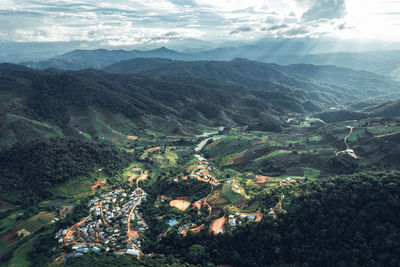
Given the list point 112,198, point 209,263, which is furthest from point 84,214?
point 209,263

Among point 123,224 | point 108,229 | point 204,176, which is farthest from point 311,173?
point 108,229

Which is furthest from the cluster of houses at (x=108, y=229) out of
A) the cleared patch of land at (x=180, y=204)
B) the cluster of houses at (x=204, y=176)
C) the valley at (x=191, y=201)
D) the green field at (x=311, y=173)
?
the green field at (x=311, y=173)

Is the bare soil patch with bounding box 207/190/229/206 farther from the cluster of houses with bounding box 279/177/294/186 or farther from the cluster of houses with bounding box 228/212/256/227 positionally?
the cluster of houses with bounding box 279/177/294/186

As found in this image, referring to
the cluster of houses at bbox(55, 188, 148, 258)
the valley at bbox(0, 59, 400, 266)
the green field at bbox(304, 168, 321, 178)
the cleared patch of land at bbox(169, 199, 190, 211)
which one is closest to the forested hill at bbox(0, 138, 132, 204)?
the valley at bbox(0, 59, 400, 266)

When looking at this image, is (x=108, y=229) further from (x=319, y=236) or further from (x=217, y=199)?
(x=319, y=236)

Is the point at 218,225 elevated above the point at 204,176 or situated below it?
above

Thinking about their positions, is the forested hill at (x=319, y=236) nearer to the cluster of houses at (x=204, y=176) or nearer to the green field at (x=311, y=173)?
the green field at (x=311, y=173)
